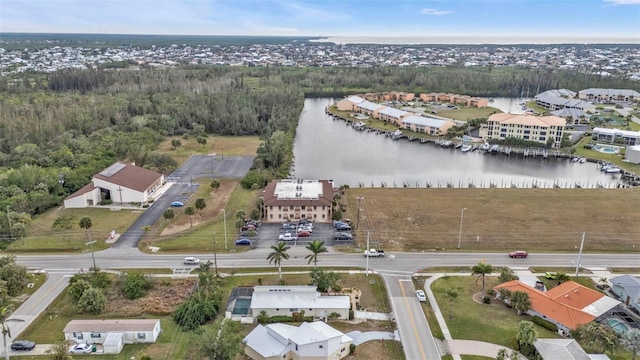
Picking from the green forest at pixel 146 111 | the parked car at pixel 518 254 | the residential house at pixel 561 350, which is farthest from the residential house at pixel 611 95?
the residential house at pixel 561 350

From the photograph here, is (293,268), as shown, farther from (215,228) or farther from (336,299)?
(215,228)

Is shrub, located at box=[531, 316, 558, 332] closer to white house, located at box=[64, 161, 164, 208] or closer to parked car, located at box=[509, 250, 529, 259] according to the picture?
parked car, located at box=[509, 250, 529, 259]

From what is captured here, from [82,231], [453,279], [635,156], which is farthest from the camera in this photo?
[635,156]

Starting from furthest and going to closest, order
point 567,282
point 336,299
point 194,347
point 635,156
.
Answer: point 635,156 < point 567,282 < point 336,299 < point 194,347

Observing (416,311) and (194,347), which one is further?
(416,311)

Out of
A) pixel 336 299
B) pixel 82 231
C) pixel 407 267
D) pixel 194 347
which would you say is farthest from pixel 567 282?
pixel 82 231

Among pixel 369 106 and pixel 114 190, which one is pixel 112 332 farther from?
pixel 369 106

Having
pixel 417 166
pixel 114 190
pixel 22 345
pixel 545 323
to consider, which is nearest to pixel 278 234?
pixel 114 190

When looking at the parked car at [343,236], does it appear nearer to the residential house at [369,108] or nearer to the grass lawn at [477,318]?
the grass lawn at [477,318]
